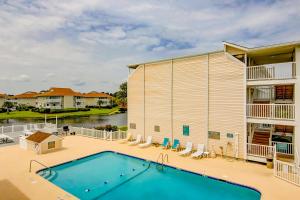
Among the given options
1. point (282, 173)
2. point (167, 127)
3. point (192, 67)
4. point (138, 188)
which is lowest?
point (138, 188)

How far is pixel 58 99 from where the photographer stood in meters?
76.3

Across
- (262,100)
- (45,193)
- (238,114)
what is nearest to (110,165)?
(45,193)

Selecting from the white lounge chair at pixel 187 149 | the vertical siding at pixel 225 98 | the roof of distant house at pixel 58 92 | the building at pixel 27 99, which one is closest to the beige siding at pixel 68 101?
the roof of distant house at pixel 58 92

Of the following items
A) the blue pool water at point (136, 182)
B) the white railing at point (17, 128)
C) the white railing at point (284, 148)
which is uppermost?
the white railing at point (17, 128)

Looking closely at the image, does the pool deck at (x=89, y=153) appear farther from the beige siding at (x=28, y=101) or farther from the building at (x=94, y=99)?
the beige siding at (x=28, y=101)

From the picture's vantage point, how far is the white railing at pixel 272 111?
13180mm

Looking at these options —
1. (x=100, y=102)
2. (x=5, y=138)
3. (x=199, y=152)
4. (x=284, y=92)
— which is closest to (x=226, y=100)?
→ (x=199, y=152)

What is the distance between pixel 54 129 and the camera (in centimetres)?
2300

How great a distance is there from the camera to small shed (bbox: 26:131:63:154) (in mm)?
16244

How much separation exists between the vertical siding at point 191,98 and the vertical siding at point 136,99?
3924 mm

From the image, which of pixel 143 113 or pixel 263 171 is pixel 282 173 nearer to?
pixel 263 171

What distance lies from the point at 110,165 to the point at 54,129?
11.8 meters

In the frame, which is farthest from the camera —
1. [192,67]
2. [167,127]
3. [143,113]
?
[143,113]

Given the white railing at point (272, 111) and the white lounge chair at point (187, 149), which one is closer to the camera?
the white railing at point (272, 111)
